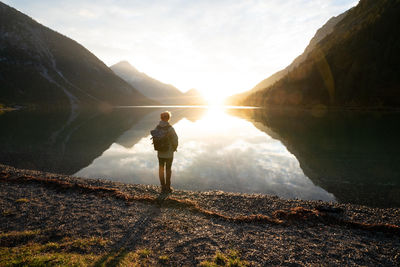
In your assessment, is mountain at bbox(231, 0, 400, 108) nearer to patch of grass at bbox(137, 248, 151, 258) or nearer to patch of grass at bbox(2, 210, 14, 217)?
patch of grass at bbox(137, 248, 151, 258)

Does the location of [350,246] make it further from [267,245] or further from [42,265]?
[42,265]

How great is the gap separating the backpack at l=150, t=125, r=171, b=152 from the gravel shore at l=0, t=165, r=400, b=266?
3195 mm

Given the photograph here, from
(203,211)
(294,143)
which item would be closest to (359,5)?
(294,143)

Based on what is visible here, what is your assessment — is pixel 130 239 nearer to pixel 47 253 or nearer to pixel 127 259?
pixel 127 259

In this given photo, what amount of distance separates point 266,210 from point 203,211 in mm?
3629

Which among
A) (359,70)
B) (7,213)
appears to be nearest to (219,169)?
(7,213)

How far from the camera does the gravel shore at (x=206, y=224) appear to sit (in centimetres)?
792

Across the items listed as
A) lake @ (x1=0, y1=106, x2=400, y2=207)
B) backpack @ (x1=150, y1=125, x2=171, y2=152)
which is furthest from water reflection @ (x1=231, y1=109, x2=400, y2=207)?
backpack @ (x1=150, y1=125, x2=171, y2=152)

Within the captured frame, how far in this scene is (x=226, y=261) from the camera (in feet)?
24.1

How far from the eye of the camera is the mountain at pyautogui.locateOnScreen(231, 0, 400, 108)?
113 m

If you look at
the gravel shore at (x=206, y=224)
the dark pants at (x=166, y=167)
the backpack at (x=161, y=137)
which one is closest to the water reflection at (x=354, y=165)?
the gravel shore at (x=206, y=224)

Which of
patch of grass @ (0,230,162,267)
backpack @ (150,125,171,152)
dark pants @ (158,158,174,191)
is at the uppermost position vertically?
backpack @ (150,125,171,152)

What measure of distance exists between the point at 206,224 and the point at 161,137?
5.26 meters

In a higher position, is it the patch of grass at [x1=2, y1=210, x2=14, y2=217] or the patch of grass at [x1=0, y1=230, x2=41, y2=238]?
the patch of grass at [x1=2, y1=210, x2=14, y2=217]
